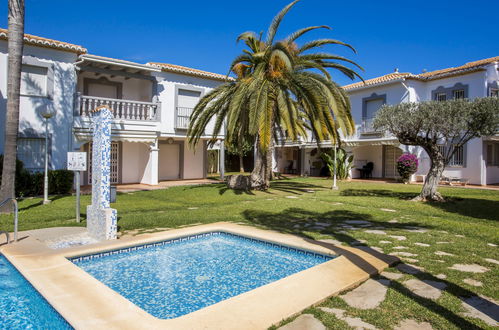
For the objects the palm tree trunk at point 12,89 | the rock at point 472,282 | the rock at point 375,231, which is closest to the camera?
the rock at point 472,282

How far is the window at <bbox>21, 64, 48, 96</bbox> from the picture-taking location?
54.9 ft

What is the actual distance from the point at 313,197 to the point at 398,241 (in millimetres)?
8276

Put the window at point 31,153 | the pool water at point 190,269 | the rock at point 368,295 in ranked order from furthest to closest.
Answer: the window at point 31,153 → the pool water at point 190,269 → the rock at point 368,295

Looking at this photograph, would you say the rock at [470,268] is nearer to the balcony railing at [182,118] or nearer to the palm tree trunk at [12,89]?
the palm tree trunk at [12,89]

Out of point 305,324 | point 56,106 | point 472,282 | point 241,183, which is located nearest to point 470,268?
point 472,282

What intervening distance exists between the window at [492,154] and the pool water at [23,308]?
2562 cm

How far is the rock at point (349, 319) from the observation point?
3873 millimetres

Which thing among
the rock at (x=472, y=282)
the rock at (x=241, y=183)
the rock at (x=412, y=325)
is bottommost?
the rock at (x=412, y=325)

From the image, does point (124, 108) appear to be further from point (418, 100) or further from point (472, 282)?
point (418, 100)

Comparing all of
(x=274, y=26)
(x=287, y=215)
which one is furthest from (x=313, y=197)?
(x=274, y=26)

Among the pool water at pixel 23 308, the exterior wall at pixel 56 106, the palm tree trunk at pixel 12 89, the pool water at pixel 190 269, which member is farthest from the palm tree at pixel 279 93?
the pool water at pixel 23 308

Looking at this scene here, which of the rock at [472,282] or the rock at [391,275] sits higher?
the rock at [472,282]

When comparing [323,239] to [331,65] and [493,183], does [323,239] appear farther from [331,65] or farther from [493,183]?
[493,183]

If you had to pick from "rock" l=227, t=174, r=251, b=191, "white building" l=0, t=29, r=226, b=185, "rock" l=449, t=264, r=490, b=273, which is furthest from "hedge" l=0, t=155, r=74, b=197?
"rock" l=449, t=264, r=490, b=273
